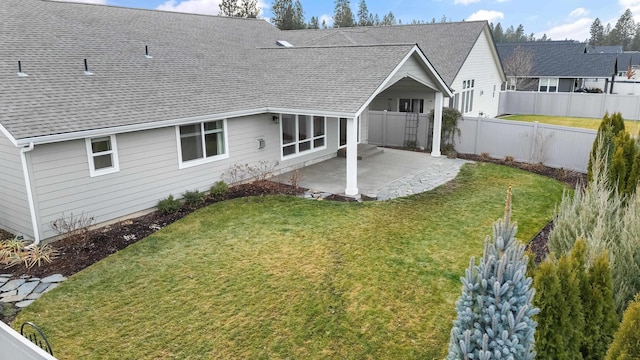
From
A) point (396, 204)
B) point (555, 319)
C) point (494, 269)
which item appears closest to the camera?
point (494, 269)

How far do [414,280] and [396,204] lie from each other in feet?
14.3

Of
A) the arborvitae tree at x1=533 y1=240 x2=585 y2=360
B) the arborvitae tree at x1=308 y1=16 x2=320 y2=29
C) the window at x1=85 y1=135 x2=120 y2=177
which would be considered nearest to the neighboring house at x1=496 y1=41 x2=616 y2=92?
the window at x1=85 y1=135 x2=120 y2=177

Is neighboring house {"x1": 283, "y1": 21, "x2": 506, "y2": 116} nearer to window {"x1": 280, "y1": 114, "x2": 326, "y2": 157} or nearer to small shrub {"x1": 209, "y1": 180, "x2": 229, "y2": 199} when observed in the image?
window {"x1": 280, "y1": 114, "x2": 326, "y2": 157}

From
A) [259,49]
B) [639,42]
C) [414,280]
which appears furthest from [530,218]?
[639,42]

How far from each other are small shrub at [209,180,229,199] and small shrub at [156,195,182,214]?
1.20 metres

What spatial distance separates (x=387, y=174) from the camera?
14742mm

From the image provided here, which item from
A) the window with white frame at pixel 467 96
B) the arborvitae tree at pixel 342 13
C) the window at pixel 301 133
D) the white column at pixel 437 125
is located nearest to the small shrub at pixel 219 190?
the window at pixel 301 133

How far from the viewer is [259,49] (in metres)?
18.9

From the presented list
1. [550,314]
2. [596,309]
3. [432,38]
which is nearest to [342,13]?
[432,38]

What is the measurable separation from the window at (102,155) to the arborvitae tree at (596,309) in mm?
9540

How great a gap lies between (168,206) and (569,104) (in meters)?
29.6

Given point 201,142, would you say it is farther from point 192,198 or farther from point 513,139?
point 513,139

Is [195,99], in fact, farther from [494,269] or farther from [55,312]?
[494,269]

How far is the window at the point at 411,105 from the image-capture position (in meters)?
21.1
